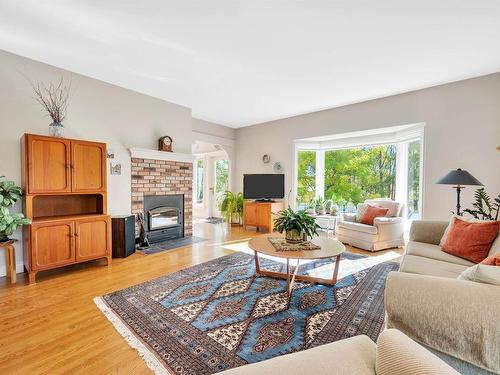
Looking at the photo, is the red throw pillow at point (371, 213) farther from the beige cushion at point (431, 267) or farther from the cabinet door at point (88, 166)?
the cabinet door at point (88, 166)

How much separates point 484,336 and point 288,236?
1.77 meters

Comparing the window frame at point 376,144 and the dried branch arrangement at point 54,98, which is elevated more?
the dried branch arrangement at point 54,98

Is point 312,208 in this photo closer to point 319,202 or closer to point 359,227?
point 319,202

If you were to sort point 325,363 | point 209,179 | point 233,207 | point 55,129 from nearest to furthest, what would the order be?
1. point 325,363
2. point 55,129
3. point 233,207
4. point 209,179

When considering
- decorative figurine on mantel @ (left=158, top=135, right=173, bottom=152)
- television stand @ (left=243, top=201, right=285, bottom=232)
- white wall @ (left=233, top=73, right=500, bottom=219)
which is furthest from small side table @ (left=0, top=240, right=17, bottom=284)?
white wall @ (left=233, top=73, right=500, bottom=219)

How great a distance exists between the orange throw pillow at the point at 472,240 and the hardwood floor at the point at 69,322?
2.63 metres

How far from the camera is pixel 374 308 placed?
2.14m

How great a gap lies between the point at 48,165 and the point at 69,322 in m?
1.80

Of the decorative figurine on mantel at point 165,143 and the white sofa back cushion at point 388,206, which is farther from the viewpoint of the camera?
the decorative figurine on mantel at point 165,143

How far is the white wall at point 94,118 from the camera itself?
9.41 ft

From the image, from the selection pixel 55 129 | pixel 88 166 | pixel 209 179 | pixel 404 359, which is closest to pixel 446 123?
pixel 404 359

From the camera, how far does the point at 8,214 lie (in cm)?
248

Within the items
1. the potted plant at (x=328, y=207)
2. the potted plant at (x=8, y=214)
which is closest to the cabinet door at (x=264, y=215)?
the potted plant at (x=328, y=207)

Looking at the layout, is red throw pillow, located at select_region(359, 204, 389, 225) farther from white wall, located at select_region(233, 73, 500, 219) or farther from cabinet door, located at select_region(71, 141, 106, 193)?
cabinet door, located at select_region(71, 141, 106, 193)
